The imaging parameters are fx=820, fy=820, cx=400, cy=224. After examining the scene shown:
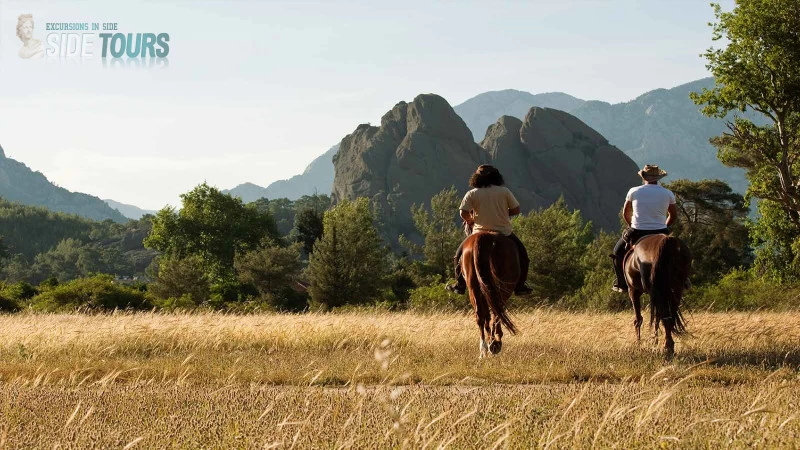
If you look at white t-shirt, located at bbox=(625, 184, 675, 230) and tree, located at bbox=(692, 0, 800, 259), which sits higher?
tree, located at bbox=(692, 0, 800, 259)

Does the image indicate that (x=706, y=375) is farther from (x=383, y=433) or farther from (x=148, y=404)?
(x=148, y=404)

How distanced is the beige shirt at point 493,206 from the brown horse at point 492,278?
8.8 inches

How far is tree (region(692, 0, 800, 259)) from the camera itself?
24.5m

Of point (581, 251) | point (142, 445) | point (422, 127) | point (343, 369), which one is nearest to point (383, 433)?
point (142, 445)

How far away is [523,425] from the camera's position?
5340 mm

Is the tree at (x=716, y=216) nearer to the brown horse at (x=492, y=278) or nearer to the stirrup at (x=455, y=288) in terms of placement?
the stirrup at (x=455, y=288)

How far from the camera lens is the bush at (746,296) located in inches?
1051

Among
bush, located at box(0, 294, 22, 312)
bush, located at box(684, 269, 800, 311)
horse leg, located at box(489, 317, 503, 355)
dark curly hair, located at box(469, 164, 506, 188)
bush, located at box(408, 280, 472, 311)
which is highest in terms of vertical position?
dark curly hair, located at box(469, 164, 506, 188)

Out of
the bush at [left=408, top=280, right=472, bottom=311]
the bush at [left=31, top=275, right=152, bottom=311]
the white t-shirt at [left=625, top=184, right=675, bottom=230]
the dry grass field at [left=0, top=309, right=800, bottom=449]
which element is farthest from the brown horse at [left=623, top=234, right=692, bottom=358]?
the bush at [left=31, top=275, right=152, bottom=311]

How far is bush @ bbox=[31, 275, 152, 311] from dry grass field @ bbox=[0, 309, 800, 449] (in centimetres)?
2293

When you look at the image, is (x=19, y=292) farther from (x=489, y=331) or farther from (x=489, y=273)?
(x=489, y=273)

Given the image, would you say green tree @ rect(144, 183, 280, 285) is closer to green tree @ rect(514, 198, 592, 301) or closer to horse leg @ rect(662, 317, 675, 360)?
green tree @ rect(514, 198, 592, 301)

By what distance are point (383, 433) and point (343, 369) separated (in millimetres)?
5102

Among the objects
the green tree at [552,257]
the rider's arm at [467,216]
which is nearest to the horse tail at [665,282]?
the rider's arm at [467,216]
